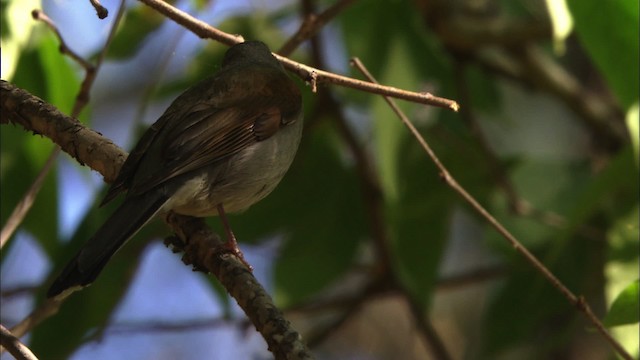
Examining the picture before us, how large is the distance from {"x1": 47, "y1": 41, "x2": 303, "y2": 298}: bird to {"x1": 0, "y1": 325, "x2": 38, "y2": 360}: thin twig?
248mm

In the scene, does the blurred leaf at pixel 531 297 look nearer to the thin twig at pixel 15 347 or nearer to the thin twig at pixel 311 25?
the thin twig at pixel 311 25

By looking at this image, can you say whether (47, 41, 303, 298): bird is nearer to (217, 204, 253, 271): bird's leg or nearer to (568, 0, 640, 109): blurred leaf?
(217, 204, 253, 271): bird's leg

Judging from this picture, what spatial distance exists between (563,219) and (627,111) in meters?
1.06

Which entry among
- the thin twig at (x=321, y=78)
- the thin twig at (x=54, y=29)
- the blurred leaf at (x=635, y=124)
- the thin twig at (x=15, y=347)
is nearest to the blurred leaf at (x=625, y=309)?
the blurred leaf at (x=635, y=124)

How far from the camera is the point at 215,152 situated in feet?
7.49

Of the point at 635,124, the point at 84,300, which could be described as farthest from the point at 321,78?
the point at 84,300

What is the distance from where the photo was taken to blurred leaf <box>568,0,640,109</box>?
2561 mm

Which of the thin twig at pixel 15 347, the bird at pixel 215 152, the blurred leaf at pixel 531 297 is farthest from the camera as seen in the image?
the blurred leaf at pixel 531 297

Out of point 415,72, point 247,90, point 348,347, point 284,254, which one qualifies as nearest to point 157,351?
point 348,347

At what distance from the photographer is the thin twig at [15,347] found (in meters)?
1.74

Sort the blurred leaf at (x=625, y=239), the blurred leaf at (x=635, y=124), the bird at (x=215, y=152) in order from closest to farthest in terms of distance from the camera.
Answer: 1. the bird at (x=215, y=152)
2. the blurred leaf at (x=635, y=124)
3. the blurred leaf at (x=625, y=239)

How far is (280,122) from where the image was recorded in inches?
94.0

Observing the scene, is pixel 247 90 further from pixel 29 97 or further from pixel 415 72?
pixel 415 72

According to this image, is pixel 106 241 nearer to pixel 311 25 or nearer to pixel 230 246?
pixel 230 246
